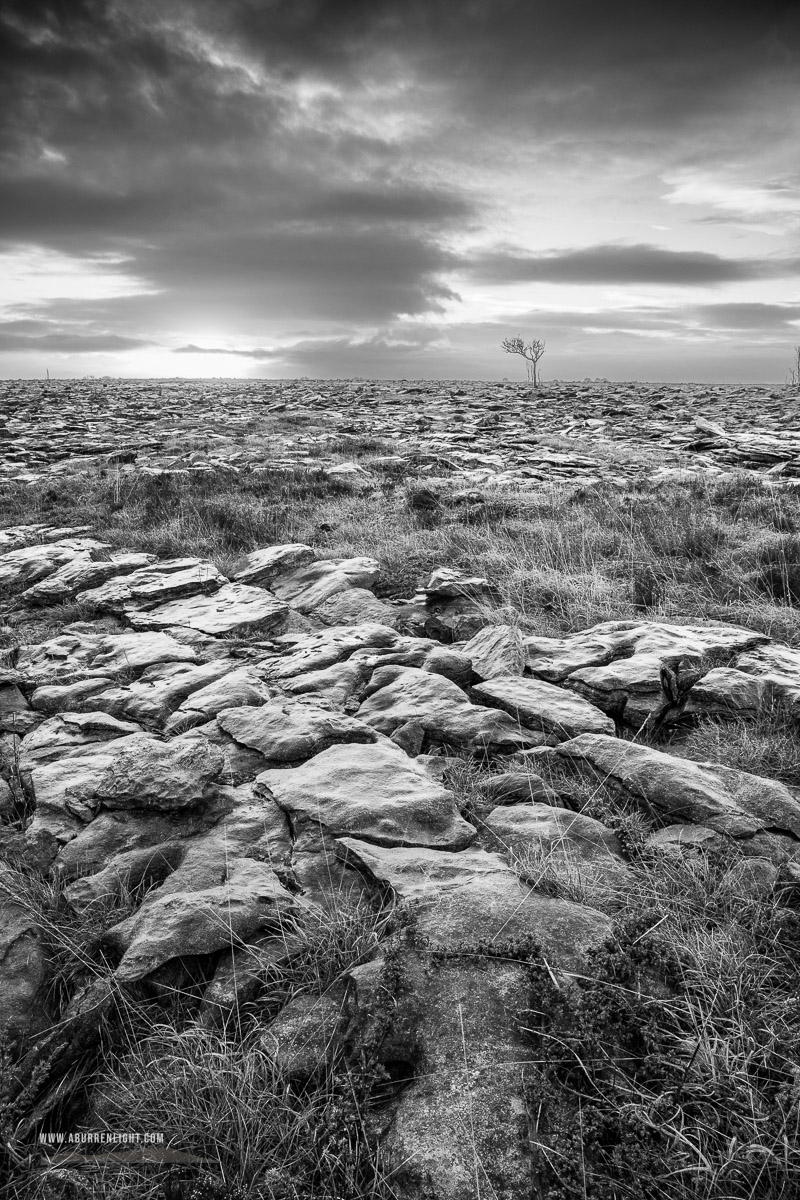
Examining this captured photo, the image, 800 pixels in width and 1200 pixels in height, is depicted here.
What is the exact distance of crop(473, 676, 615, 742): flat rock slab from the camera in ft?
13.6

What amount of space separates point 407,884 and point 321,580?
478 centimetres

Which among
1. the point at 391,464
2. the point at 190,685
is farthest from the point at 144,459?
the point at 190,685

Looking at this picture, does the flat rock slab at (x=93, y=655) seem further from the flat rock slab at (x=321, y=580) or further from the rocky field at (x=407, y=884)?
the flat rock slab at (x=321, y=580)

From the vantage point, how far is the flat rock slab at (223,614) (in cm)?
623

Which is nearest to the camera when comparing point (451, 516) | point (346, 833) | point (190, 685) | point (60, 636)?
point (346, 833)

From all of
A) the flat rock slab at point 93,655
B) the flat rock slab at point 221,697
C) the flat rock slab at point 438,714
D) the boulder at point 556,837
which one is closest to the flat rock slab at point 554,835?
the boulder at point 556,837

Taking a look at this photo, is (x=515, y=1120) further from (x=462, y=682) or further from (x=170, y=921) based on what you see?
(x=462, y=682)

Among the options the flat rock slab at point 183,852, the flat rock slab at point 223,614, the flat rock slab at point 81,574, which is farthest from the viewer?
the flat rock slab at point 81,574

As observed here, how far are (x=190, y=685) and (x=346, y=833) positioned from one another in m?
2.27

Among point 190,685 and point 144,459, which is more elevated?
point 144,459

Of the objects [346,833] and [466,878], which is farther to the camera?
→ [346,833]

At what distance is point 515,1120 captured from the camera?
6.47ft

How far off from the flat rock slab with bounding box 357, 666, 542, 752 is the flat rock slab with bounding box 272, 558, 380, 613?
7.20 feet

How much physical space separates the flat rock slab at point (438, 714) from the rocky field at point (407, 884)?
0.02m
